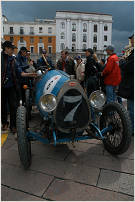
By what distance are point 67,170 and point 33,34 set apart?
65777mm

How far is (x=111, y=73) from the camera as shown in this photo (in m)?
4.36

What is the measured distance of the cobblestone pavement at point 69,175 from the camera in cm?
190

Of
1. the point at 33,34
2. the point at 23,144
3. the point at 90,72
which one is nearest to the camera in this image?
the point at 23,144

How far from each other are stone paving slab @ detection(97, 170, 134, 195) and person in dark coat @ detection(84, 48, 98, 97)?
311 centimetres

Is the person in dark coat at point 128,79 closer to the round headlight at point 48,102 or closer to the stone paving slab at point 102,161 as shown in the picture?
the stone paving slab at point 102,161

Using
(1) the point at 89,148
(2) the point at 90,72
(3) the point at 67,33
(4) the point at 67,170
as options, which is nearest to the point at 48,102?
(4) the point at 67,170

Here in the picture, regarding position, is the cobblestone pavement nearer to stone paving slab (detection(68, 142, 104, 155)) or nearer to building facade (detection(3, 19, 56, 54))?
stone paving slab (detection(68, 142, 104, 155))

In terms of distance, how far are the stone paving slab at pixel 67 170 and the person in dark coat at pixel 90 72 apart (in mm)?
2976

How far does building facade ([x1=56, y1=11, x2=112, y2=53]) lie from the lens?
57.0 meters

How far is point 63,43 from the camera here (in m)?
57.7

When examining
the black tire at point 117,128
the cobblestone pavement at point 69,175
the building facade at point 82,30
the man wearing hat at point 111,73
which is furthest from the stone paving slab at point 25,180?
the building facade at point 82,30

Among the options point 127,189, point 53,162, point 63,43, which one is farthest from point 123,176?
point 63,43

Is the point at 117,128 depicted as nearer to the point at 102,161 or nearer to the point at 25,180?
the point at 102,161

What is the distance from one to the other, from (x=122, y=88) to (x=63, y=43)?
189ft
